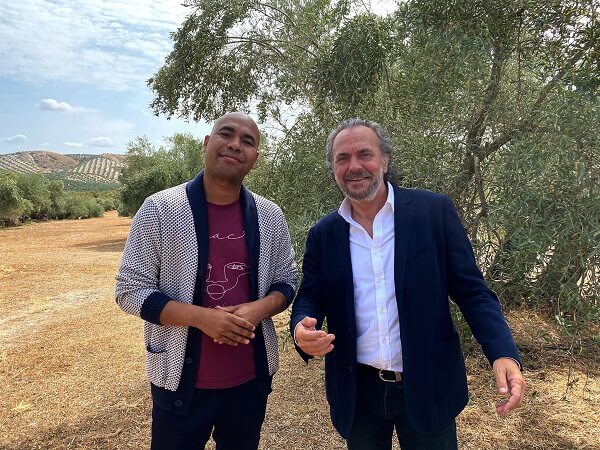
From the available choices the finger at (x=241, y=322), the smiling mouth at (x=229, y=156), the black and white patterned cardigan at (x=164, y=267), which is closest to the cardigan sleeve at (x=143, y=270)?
the black and white patterned cardigan at (x=164, y=267)

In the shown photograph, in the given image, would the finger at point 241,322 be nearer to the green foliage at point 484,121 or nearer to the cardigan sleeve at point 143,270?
the cardigan sleeve at point 143,270

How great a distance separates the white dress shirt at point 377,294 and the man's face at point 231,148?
0.69 metres

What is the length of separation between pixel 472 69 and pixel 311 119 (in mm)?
2053

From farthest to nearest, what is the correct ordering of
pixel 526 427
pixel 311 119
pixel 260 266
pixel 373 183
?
1. pixel 311 119
2. pixel 526 427
3. pixel 260 266
4. pixel 373 183

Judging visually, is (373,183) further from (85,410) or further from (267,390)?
(85,410)

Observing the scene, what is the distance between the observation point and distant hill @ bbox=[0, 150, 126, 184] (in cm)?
14600

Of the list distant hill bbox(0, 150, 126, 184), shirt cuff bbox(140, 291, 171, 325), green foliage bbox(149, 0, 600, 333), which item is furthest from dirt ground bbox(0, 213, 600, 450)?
distant hill bbox(0, 150, 126, 184)

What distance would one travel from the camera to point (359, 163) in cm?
223

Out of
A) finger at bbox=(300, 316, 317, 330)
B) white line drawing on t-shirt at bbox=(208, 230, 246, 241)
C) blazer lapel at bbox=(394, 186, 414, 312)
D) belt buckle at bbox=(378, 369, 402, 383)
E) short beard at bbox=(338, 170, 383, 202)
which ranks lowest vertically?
belt buckle at bbox=(378, 369, 402, 383)

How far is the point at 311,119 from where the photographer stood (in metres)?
5.61

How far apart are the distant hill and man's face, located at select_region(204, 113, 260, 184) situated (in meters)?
149

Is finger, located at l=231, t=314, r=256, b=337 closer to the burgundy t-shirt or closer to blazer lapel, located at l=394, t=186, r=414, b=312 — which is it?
the burgundy t-shirt

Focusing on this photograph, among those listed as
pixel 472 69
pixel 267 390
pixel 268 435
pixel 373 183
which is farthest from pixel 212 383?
pixel 472 69

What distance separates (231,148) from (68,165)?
183 meters
